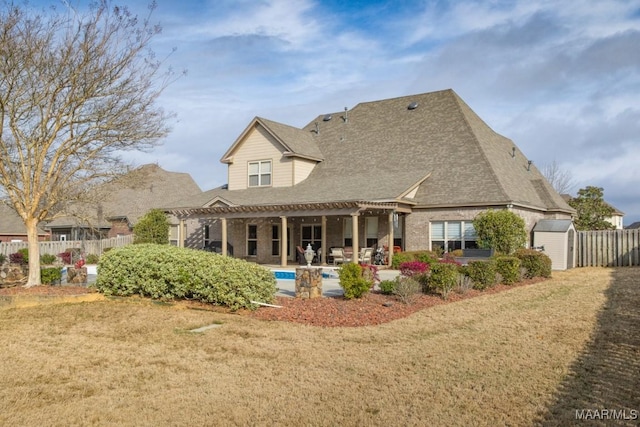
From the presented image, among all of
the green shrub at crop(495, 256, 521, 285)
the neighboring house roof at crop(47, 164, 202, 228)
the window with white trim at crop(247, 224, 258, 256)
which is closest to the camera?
the green shrub at crop(495, 256, 521, 285)

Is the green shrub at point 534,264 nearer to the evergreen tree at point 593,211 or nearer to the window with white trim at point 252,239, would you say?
→ the window with white trim at point 252,239

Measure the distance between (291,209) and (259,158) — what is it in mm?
6449

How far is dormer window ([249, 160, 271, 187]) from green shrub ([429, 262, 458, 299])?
1698 centimetres

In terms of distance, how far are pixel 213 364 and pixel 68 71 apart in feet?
35.0

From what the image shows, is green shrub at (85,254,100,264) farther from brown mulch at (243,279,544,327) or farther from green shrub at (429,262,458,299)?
green shrub at (429,262,458,299)

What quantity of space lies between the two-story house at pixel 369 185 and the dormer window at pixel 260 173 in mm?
56

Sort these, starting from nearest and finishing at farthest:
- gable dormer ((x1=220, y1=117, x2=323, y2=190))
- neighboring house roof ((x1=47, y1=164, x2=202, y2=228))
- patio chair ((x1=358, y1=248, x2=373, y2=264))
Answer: patio chair ((x1=358, y1=248, x2=373, y2=264)) < gable dormer ((x1=220, y1=117, x2=323, y2=190)) < neighboring house roof ((x1=47, y1=164, x2=202, y2=228))

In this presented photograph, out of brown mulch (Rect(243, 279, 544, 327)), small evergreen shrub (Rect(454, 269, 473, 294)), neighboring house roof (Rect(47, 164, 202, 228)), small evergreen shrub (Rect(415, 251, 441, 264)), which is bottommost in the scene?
brown mulch (Rect(243, 279, 544, 327))

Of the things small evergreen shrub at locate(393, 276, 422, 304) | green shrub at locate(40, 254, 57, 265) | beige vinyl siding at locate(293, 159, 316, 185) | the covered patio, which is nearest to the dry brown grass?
small evergreen shrub at locate(393, 276, 422, 304)

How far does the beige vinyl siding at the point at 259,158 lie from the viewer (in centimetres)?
2922

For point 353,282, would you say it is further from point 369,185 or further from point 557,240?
point 557,240

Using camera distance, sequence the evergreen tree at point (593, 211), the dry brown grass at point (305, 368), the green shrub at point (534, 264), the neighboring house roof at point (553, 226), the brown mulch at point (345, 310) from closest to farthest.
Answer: the dry brown grass at point (305, 368), the brown mulch at point (345, 310), the green shrub at point (534, 264), the neighboring house roof at point (553, 226), the evergreen tree at point (593, 211)

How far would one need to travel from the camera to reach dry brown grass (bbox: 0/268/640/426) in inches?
225

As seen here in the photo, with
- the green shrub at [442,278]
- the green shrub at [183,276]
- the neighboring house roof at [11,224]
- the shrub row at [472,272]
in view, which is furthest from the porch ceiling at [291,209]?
the neighboring house roof at [11,224]
